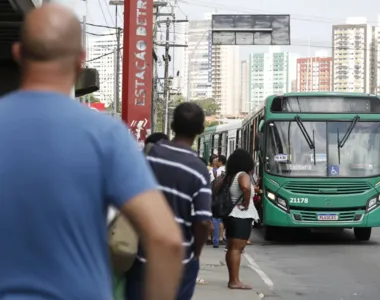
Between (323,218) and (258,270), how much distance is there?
14.3 feet

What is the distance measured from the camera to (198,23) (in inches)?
2648

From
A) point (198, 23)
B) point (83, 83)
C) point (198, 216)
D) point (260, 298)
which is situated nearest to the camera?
point (198, 216)

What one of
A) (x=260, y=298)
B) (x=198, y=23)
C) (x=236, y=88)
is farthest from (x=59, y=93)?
(x=236, y=88)

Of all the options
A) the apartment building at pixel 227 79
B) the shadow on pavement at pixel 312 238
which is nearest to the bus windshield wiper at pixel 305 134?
the shadow on pavement at pixel 312 238

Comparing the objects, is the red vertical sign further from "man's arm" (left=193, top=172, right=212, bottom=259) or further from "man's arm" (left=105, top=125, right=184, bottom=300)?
"man's arm" (left=105, top=125, right=184, bottom=300)

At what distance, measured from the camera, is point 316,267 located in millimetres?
13961

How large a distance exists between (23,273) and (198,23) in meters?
65.7

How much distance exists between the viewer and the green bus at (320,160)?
57.6 ft

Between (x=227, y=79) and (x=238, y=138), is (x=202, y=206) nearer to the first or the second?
(x=238, y=138)

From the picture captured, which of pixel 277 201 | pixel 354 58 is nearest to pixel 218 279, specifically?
pixel 277 201

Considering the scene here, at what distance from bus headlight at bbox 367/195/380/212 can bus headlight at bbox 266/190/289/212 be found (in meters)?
1.63

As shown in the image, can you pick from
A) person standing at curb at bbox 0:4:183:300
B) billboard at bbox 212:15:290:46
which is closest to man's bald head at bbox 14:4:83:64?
person standing at curb at bbox 0:4:183:300

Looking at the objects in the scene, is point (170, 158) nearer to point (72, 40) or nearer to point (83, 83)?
point (72, 40)

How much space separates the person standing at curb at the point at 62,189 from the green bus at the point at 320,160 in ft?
50.1
